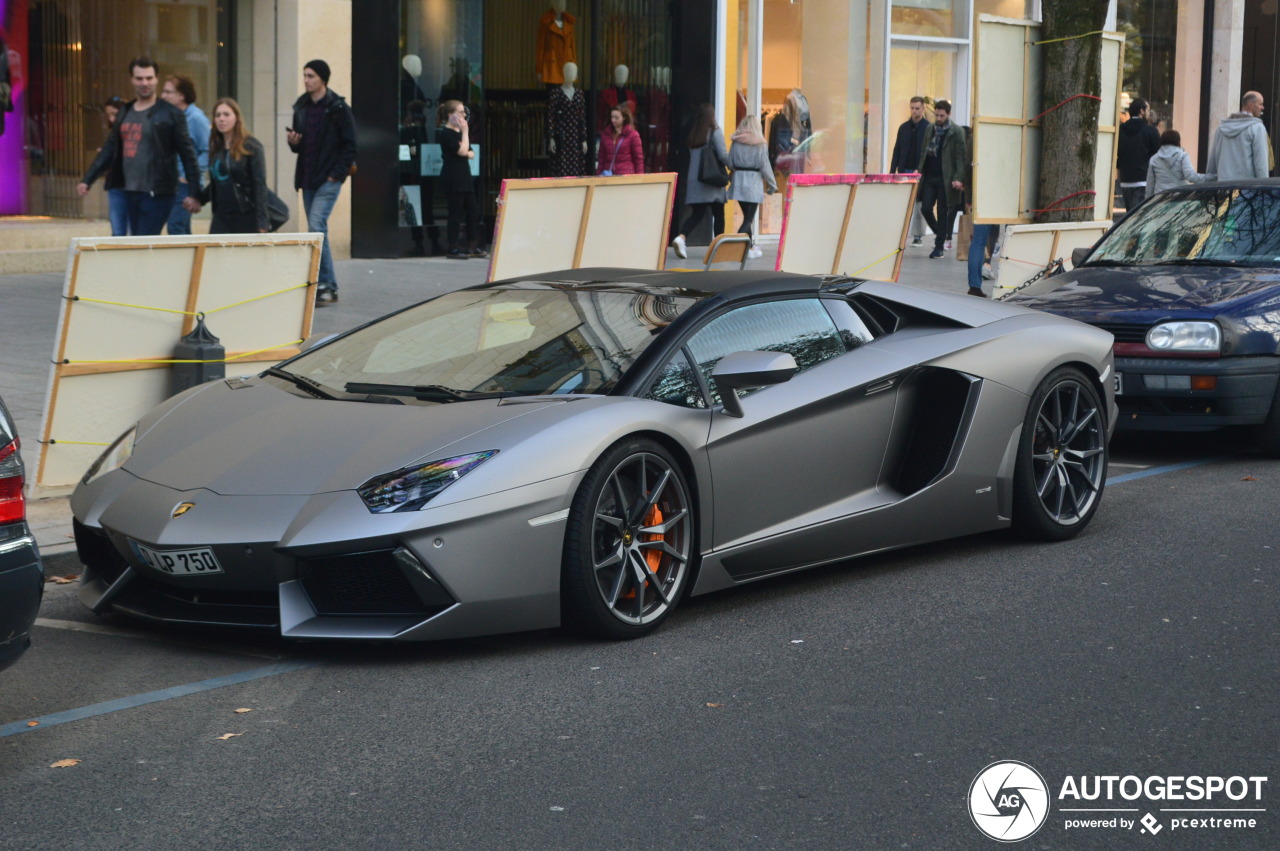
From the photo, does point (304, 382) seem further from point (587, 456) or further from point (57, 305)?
point (57, 305)

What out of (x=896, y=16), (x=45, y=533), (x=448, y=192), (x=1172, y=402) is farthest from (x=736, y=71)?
(x=45, y=533)

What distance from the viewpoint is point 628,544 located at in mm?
5305

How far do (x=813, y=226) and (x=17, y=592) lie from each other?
27.3 ft

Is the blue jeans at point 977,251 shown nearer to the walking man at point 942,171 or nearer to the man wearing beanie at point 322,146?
Answer: the walking man at point 942,171

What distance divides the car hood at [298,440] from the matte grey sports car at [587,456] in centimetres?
1

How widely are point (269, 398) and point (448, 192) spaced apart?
1354 cm

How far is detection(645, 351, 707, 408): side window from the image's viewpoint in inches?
219

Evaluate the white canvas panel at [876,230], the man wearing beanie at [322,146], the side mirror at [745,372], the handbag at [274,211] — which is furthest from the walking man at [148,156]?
the side mirror at [745,372]

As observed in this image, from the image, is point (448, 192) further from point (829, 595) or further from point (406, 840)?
point (406, 840)

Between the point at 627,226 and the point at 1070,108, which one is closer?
the point at 627,226

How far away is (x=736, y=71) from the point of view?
23281 millimetres

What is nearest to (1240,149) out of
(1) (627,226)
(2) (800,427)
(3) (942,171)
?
(3) (942,171)

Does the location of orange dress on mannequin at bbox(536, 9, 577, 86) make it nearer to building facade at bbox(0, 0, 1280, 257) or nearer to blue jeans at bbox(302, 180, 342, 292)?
building facade at bbox(0, 0, 1280, 257)

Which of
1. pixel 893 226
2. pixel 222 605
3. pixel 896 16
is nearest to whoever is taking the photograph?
pixel 222 605
